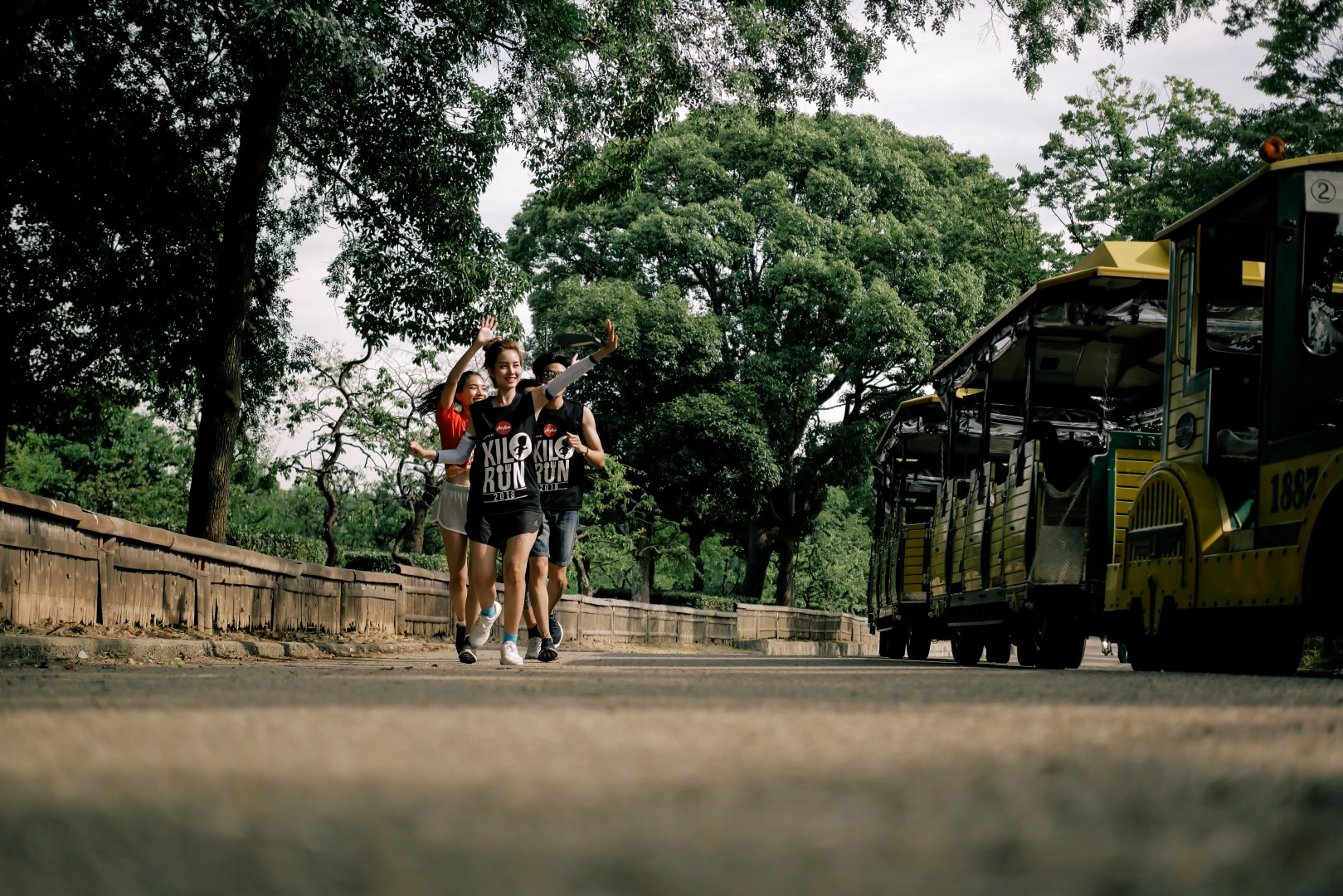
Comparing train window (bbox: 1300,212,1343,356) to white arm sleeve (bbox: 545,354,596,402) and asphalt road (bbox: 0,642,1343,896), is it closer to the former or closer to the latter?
white arm sleeve (bbox: 545,354,596,402)

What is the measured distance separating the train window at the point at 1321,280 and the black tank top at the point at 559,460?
16.0 feet

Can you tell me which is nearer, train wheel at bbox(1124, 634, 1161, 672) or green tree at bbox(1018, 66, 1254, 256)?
train wheel at bbox(1124, 634, 1161, 672)

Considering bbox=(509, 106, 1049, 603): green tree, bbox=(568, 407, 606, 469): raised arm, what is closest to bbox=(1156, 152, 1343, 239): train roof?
bbox=(568, 407, 606, 469): raised arm

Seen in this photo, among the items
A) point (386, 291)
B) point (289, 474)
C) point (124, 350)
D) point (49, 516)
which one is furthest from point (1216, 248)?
point (289, 474)

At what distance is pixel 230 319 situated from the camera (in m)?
16.0

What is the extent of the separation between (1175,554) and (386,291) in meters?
13.0

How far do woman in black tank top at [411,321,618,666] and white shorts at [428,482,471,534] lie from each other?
100cm

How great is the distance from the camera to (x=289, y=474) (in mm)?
27688

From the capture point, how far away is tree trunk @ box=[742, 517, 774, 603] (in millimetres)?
42469

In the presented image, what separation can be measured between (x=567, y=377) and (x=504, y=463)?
0.72 meters

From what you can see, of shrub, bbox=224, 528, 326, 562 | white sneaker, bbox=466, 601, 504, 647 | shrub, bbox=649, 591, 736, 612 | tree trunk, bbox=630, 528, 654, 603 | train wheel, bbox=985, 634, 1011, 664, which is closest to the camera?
white sneaker, bbox=466, 601, 504, 647

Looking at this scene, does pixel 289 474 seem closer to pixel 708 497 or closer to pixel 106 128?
pixel 106 128

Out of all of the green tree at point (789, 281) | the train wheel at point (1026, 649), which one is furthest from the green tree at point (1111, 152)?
the train wheel at point (1026, 649)

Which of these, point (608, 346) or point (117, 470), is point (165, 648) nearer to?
point (608, 346)
